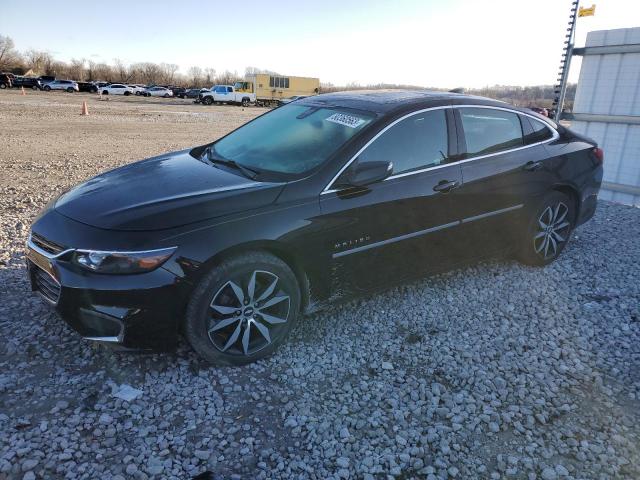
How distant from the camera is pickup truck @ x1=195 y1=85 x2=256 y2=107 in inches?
1817

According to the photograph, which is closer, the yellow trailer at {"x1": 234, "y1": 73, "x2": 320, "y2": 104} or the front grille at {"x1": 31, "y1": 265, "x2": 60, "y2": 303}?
the front grille at {"x1": 31, "y1": 265, "x2": 60, "y2": 303}

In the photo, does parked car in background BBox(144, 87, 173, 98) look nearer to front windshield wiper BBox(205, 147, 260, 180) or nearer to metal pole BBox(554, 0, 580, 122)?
metal pole BBox(554, 0, 580, 122)

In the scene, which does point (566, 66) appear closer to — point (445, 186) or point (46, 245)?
point (445, 186)

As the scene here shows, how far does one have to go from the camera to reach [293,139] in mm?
3834

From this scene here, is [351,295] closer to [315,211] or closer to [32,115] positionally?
[315,211]

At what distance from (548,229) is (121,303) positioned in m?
4.13

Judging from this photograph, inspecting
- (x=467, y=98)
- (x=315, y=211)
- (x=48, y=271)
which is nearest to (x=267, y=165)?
(x=315, y=211)

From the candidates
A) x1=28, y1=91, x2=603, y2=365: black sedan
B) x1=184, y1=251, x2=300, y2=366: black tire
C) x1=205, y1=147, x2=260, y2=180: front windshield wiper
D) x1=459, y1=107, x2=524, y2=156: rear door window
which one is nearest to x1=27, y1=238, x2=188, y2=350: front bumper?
x1=28, y1=91, x2=603, y2=365: black sedan

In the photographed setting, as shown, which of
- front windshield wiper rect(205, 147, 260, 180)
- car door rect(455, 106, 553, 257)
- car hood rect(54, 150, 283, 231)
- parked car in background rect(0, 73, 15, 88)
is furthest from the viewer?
parked car in background rect(0, 73, 15, 88)

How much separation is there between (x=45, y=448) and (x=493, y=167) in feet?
12.7

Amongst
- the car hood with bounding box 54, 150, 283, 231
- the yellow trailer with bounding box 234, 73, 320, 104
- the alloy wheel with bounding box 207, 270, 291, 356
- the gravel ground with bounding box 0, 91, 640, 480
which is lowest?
Result: the gravel ground with bounding box 0, 91, 640, 480

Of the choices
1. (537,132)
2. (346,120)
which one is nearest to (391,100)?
(346,120)

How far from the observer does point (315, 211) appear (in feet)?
10.7

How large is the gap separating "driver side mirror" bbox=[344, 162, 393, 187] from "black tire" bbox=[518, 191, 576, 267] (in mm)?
2083
